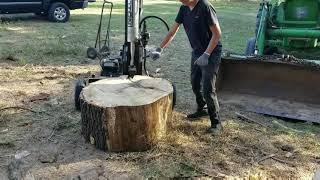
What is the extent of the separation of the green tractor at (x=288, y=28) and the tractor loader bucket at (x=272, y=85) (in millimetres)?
1048

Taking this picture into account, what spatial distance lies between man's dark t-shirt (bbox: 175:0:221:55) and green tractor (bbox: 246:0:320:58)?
8.84ft

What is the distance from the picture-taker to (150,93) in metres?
5.39

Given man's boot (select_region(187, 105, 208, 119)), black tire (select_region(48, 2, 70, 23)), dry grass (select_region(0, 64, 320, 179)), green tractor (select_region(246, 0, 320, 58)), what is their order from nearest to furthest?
dry grass (select_region(0, 64, 320, 179))
man's boot (select_region(187, 105, 208, 119))
green tractor (select_region(246, 0, 320, 58))
black tire (select_region(48, 2, 70, 23))

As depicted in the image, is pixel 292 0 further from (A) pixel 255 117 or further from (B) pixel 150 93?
(B) pixel 150 93

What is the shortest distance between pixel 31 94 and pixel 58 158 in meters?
2.56

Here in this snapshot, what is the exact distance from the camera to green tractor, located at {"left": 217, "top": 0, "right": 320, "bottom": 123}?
22.7ft

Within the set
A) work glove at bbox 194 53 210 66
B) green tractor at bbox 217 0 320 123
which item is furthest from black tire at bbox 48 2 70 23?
work glove at bbox 194 53 210 66

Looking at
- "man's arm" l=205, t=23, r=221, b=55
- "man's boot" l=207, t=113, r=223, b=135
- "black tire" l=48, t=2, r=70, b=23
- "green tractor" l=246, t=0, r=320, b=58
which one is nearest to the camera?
"man's arm" l=205, t=23, r=221, b=55

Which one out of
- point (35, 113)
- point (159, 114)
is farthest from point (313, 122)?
point (35, 113)

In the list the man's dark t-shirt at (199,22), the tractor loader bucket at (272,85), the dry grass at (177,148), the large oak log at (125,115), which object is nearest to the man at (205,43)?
the man's dark t-shirt at (199,22)

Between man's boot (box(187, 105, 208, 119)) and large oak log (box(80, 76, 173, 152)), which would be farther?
man's boot (box(187, 105, 208, 119))

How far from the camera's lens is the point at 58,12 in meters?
15.2

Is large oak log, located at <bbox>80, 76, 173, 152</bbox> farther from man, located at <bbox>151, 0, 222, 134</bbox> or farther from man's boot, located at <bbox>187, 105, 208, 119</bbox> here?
man's boot, located at <bbox>187, 105, 208, 119</bbox>

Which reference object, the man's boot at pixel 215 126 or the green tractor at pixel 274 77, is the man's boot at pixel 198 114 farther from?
the green tractor at pixel 274 77
